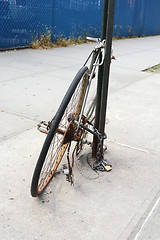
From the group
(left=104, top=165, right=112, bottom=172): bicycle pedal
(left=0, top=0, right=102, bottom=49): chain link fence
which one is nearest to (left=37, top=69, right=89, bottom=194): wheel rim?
(left=104, top=165, right=112, bottom=172): bicycle pedal

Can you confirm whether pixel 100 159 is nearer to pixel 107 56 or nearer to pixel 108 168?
pixel 108 168

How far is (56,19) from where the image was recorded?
10.9 metres

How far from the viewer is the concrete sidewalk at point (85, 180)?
203cm

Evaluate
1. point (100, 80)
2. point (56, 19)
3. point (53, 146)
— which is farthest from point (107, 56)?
point (56, 19)

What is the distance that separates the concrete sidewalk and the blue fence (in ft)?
14.8

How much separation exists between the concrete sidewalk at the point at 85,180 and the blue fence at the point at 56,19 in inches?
177

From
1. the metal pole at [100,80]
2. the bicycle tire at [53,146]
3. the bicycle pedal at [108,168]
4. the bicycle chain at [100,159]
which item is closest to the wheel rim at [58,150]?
the bicycle tire at [53,146]

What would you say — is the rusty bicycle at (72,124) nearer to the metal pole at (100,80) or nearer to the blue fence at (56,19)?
the metal pole at (100,80)

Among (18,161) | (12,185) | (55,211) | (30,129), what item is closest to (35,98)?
(30,129)

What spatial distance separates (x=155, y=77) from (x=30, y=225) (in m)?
5.36

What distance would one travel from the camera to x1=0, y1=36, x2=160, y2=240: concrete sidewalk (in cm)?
203

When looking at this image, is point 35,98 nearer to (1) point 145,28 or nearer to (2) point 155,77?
(2) point 155,77

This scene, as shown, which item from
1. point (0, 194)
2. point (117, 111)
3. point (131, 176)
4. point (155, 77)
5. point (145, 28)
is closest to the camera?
point (0, 194)

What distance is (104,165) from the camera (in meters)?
2.76
